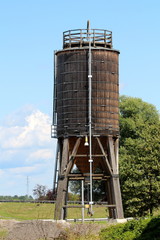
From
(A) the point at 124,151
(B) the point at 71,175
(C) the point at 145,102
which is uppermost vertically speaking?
(C) the point at 145,102

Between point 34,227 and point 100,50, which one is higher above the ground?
point 100,50

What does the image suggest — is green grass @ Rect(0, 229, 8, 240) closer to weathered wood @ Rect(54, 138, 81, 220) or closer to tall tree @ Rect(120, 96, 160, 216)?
weathered wood @ Rect(54, 138, 81, 220)

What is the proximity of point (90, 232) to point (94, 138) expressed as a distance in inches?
756

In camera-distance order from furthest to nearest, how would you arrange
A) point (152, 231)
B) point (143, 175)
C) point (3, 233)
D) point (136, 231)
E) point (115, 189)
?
point (143, 175) → point (115, 189) → point (3, 233) → point (136, 231) → point (152, 231)

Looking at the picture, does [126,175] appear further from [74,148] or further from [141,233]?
[141,233]

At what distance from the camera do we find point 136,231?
30.8 m

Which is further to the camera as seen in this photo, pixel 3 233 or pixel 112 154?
pixel 112 154

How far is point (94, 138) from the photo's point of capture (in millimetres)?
52438

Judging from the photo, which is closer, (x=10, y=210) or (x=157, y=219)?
(x=157, y=219)

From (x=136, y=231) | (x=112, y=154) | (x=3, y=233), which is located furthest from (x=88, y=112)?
(x=136, y=231)

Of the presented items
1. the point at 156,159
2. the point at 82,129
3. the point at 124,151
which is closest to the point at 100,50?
the point at 82,129

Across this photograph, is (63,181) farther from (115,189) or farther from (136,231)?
(136,231)

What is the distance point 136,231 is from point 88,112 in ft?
73.1

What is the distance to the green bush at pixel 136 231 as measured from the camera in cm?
2889
